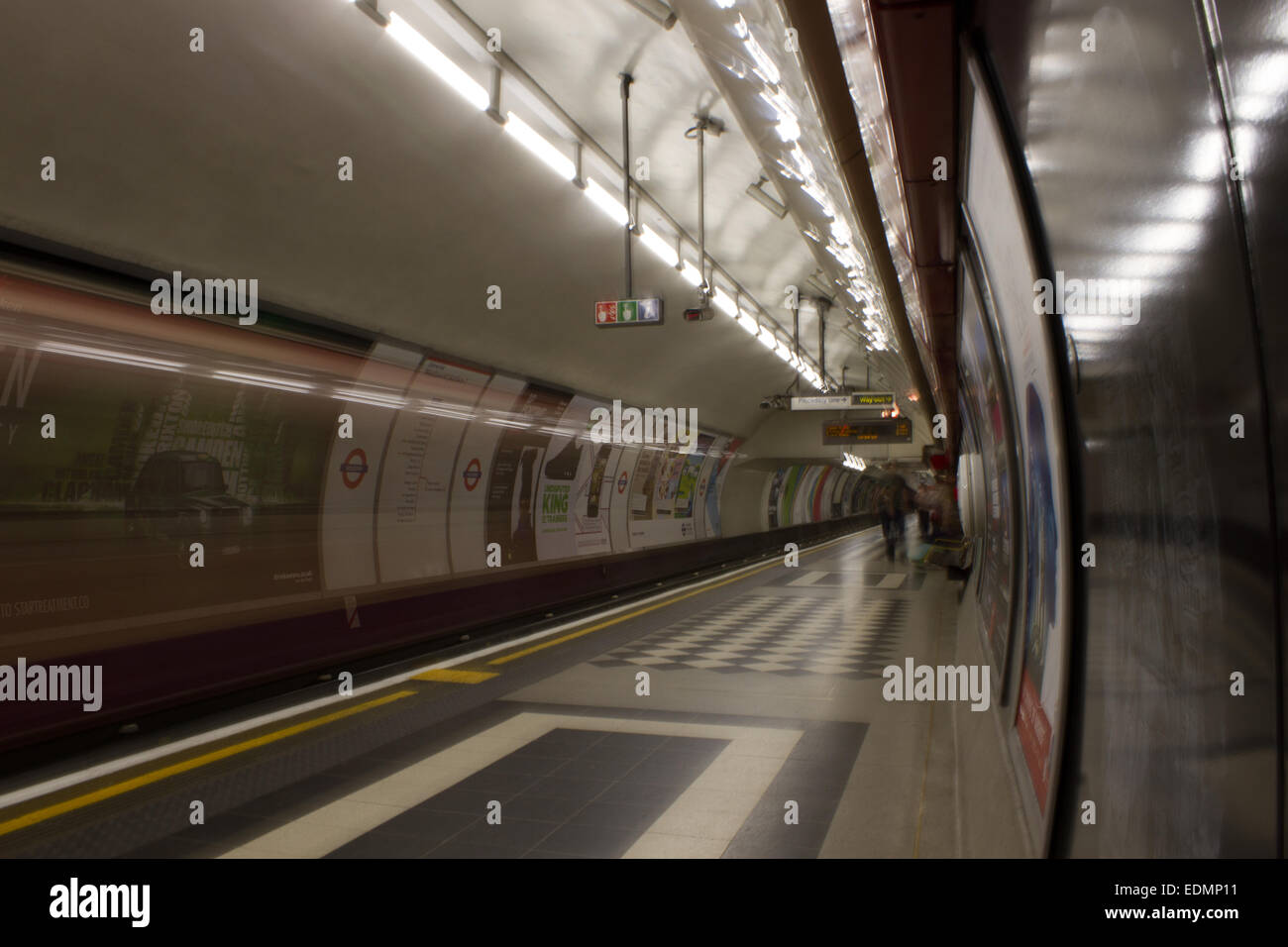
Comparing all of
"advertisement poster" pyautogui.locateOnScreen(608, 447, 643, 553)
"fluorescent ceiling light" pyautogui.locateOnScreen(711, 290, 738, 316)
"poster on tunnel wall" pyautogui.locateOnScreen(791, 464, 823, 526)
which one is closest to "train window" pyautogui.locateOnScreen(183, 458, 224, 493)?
"fluorescent ceiling light" pyautogui.locateOnScreen(711, 290, 738, 316)

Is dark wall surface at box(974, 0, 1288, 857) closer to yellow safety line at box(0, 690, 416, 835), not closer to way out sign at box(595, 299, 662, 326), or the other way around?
yellow safety line at box(0, 690, 416, 835)

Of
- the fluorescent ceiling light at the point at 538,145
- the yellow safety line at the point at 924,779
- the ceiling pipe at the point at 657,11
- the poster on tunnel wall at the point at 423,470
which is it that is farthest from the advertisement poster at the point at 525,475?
the yellow safety line at the point at 924,779

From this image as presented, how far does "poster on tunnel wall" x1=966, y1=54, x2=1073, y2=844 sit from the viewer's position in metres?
2.11

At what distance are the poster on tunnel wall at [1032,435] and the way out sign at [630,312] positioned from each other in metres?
5.52

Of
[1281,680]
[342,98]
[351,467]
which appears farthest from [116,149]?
[1281,680]

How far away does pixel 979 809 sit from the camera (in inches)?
145

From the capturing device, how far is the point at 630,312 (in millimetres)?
9008

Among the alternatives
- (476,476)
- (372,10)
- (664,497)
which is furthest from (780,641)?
(664,497)

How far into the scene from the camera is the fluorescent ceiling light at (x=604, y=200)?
841 centimetres

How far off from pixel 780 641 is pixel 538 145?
235 inches

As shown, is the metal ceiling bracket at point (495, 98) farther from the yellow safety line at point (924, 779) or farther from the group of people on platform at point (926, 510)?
the group of people on platform at point (926, 510)

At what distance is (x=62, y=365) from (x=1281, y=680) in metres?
7.35

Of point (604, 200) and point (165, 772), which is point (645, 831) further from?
point (604, 200)

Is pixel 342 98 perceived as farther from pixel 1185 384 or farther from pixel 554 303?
pixel 1185 384
